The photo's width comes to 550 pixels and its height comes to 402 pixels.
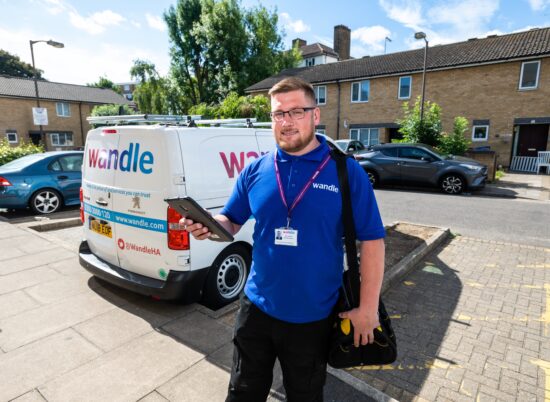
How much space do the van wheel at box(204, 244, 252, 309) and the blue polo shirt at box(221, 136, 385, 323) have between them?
187 cm

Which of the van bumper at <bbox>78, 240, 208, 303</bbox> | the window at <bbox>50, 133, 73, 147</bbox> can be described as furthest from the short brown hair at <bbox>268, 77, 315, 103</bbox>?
the window at <bbox>50, 133, 73, 147</bbox>

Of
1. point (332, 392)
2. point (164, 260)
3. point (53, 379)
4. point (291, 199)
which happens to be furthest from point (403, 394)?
point (53, 379)

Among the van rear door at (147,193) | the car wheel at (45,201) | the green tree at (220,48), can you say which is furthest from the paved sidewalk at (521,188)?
the green tree at (220,48)

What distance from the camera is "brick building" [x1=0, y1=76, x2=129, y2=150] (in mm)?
31875

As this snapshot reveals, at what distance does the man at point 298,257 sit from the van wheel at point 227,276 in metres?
1.77

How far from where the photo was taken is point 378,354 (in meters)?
1.82

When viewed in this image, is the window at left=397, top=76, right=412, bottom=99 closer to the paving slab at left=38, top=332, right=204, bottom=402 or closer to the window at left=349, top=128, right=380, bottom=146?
the window at left=349, top=128, right=380, bottom=146

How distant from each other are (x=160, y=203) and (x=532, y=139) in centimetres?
2248

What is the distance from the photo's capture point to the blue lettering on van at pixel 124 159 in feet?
11.2

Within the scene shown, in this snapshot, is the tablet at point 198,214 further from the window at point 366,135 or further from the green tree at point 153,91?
the green tree at point 153,91

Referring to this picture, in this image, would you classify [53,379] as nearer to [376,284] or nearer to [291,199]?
[291,199]

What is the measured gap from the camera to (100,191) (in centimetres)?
384

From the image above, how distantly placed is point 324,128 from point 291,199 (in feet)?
85.9

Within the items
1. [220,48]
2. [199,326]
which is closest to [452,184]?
[199,326]
